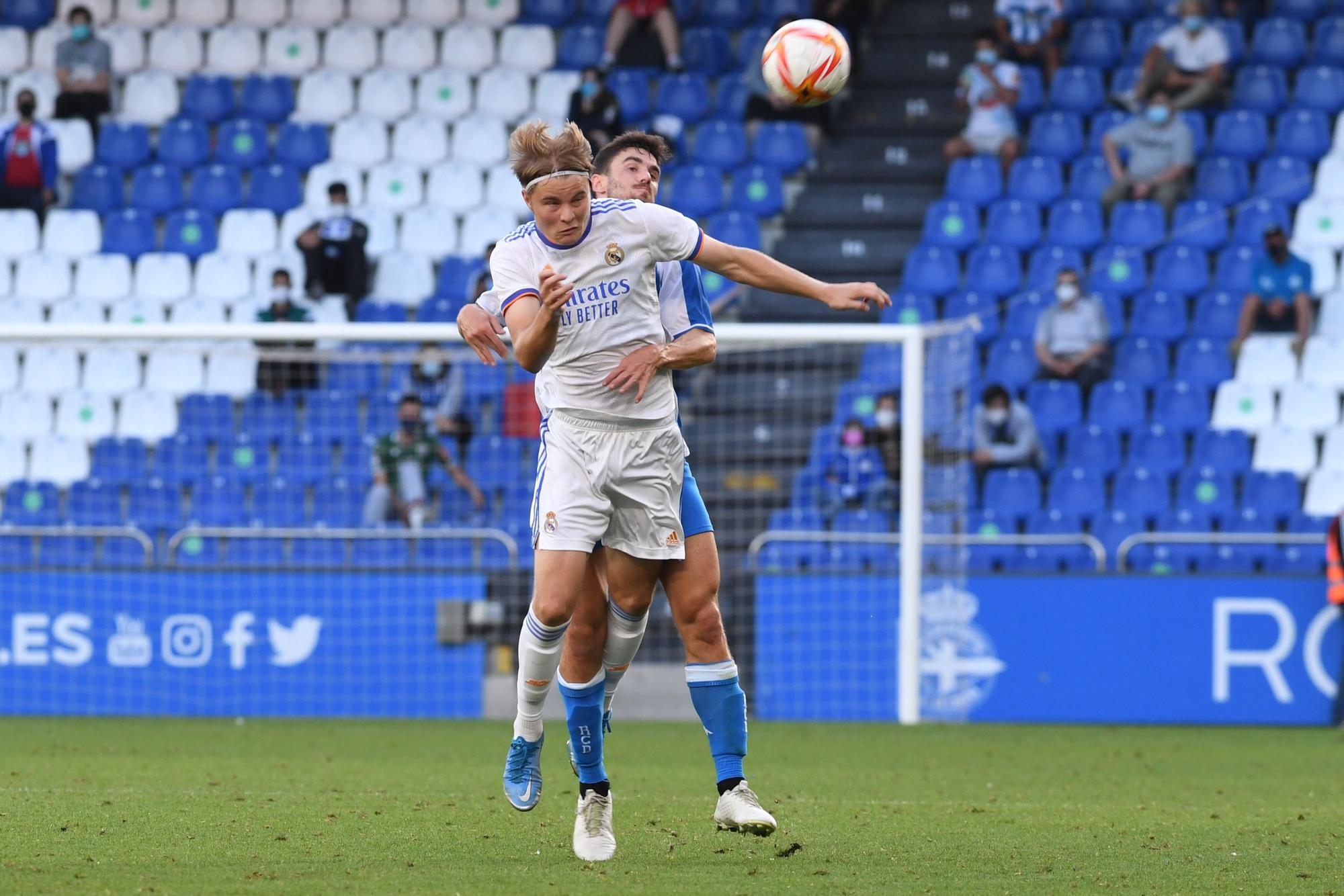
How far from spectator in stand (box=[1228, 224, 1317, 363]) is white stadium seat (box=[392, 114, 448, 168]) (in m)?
7.54

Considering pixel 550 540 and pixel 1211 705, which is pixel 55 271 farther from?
pixel 550 540

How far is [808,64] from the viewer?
271 inches

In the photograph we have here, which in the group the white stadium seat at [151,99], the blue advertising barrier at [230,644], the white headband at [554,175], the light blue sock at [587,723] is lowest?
the blue advertising barrier at [230,644]

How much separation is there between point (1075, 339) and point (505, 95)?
20.2 feet

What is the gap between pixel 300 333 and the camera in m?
11.8

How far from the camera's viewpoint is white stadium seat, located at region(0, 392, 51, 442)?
49.7 feet

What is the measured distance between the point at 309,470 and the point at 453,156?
4.82 meters

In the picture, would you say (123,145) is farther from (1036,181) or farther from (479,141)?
(1036,181)

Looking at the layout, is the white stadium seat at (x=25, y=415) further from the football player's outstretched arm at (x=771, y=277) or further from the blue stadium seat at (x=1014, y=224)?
the football player's outstretched arm at (x=771, y=277)

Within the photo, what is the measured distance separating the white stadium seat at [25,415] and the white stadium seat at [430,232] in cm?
344

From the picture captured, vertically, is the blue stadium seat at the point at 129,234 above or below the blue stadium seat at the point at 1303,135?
below

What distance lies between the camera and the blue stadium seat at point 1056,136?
56.6ft

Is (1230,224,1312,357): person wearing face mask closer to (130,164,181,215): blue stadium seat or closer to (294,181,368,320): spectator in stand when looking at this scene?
(294,181,368,320): spectator in stand

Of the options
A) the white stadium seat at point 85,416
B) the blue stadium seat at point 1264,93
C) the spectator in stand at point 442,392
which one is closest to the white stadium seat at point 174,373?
the white stadium seat at point 85,416
